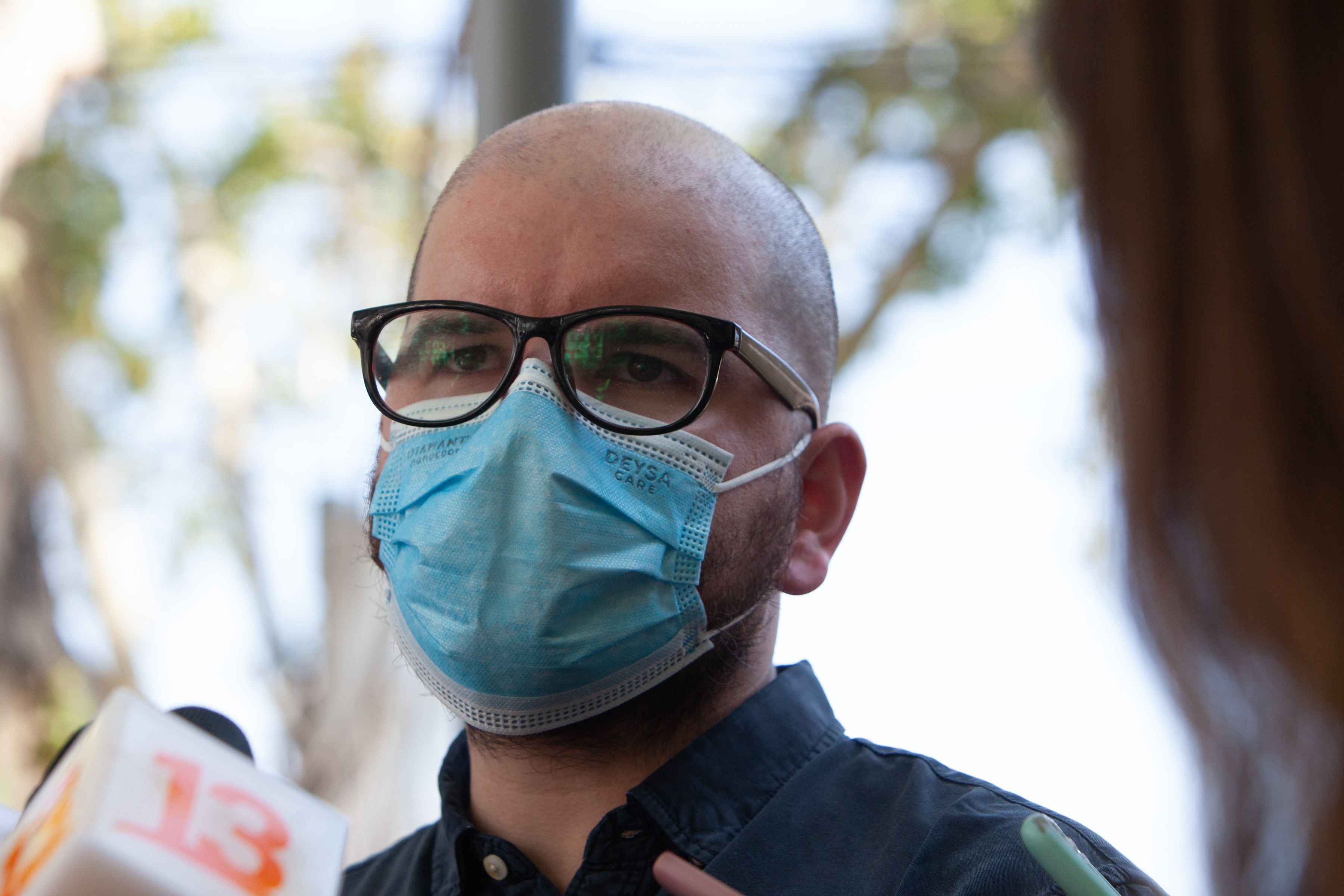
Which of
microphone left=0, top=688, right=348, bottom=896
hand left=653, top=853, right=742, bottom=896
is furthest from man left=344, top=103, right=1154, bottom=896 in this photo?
microphone left=0, top=688, right=348, bottom=896

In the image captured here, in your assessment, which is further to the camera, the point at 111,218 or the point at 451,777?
the point at 111,218

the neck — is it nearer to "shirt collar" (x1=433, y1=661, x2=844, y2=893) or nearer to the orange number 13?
"shirt collar" (x1=433, y1=661, x2=844, y2=893)

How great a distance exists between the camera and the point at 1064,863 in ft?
3.31

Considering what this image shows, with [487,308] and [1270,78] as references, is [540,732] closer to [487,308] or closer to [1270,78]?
[487,308]

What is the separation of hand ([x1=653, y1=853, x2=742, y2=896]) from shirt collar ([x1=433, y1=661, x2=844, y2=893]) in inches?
25.4

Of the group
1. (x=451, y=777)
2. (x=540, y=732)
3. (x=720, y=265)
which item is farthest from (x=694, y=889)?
(x=720, y=265)

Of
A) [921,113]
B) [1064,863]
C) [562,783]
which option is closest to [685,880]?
[1064,863]

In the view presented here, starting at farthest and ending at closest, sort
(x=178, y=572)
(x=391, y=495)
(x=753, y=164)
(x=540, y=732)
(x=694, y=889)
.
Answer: (x=178, y=572)
(x=753, y=164)
(x=391, y=495)
(x=540, y=732)
(x=694, y=889)

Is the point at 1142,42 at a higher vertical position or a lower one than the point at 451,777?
higher

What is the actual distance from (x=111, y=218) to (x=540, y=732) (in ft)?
24.7

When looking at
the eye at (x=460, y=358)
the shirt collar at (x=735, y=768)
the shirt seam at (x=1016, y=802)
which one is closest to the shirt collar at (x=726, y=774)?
the shirt collar at (x=735, y=768)

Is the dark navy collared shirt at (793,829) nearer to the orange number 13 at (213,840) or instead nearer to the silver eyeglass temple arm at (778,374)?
the silver eyeglass temple arm at (778,374)

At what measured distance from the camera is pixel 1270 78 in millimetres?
625

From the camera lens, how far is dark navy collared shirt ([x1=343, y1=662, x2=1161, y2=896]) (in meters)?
1.75
